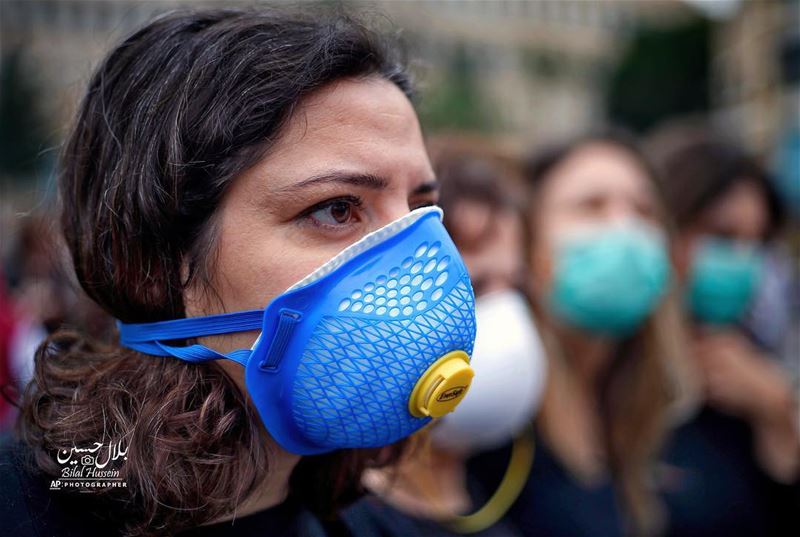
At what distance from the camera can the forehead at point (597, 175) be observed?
10.9 ft

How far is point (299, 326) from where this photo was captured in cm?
133

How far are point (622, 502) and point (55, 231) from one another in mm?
2728

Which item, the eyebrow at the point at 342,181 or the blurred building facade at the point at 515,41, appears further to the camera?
the blurred building facade at the point at 515,41

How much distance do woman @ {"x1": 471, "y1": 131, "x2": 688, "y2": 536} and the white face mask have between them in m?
Result: 0.43

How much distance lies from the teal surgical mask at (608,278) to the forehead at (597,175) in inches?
7.8

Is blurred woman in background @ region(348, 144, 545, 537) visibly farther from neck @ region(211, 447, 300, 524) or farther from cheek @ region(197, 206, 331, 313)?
cheek @ region(197, 206, 331, 313)

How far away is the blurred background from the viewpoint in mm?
2084

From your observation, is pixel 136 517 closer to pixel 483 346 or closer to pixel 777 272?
pixel 483 346

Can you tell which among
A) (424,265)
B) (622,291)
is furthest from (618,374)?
(424,265)

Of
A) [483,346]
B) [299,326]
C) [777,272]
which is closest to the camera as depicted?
[299,326]

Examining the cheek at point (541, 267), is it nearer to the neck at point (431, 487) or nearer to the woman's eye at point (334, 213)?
the neck at point (431, 487)

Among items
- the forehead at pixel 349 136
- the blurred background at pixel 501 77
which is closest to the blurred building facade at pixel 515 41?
the blurred background at pixel 501 77

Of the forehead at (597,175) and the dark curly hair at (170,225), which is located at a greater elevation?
the dark curly hair at (170,225)

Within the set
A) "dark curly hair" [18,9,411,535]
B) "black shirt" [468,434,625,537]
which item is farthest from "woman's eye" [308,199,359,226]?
"black shirt" [468,434,625,537]
